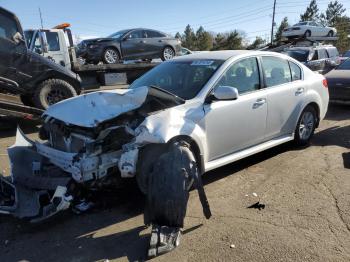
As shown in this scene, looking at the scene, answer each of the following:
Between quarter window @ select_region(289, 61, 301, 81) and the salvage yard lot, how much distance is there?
150 centimetres

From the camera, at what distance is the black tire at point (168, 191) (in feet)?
11.7

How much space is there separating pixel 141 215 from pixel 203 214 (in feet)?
2.31

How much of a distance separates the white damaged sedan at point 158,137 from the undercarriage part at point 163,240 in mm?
10

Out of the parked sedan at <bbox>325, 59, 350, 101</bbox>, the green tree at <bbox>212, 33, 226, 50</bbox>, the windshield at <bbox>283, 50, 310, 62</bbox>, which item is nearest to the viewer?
the parked sedan at <bbox>325, 59, 350, 101</bbox>

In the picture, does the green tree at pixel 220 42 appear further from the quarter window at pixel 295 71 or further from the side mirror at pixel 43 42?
the quarter window at pixel 295 71

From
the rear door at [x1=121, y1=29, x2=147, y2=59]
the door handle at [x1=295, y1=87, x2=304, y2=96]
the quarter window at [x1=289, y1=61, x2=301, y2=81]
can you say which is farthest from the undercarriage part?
the rear door at [x1=121, y1=29, x2=147, y2=59]

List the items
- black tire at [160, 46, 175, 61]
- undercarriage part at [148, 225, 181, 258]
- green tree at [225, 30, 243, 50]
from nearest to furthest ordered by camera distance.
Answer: undercarriage part at [148, 225, 181, 258] → black tire at [160, 46, 175, 61] → green tree at [225, 30, 243, 50]

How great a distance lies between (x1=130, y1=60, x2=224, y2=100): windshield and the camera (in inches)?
185

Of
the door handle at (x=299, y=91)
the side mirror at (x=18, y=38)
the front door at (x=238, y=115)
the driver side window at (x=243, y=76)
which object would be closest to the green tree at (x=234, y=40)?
the side mirror at (x=18, y=38)

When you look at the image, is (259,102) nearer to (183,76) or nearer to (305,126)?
(183,76)

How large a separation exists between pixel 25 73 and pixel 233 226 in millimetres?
7081

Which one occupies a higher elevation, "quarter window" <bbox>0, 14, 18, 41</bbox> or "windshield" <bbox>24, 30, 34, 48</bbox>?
"quarter window" <bbox>0, 14, 18, 41</bbox>

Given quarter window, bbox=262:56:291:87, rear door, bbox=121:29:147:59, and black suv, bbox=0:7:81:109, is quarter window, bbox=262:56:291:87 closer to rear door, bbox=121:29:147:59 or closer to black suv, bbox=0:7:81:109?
black suv, bbox=0:7:81:109

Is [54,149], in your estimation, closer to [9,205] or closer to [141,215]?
[9,205]
